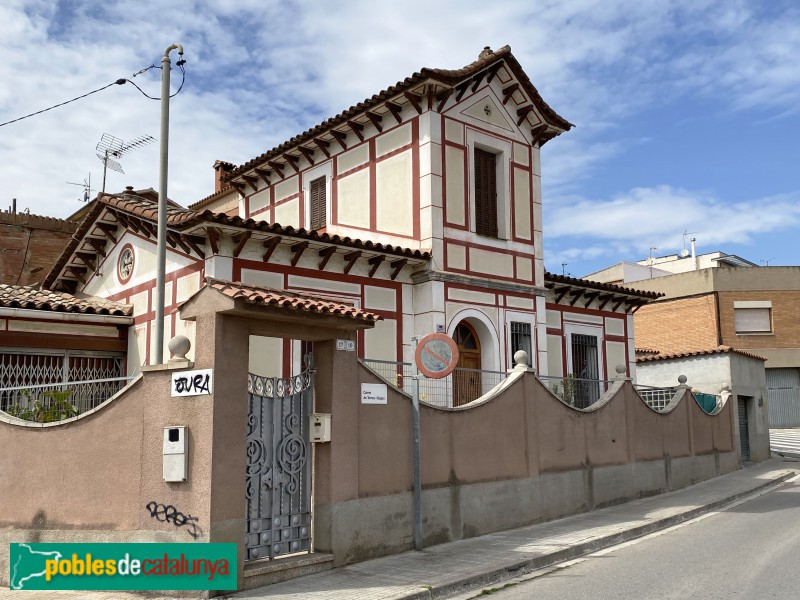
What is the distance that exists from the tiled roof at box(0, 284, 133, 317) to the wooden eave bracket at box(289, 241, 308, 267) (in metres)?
3.92

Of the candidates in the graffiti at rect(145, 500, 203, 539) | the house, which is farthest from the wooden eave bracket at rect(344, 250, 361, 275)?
the graffiti at rect(145, 500, 203, 539)

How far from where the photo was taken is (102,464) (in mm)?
7781

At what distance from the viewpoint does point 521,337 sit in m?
16.5

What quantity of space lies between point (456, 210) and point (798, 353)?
31.7 m

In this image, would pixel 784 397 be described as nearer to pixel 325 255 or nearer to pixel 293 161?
pixel 293 161

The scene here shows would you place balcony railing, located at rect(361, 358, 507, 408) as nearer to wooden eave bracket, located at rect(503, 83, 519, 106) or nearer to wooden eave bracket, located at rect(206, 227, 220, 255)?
wooden eave bracket, located at rect(206, 227, 220, 255)

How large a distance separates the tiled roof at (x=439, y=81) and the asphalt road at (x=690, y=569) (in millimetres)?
9087

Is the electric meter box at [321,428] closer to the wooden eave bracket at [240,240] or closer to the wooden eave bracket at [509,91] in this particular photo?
the wooden eave bracket at [240,240]

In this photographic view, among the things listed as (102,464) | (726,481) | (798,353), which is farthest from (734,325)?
(102,464)

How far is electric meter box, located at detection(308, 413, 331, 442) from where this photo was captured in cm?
833

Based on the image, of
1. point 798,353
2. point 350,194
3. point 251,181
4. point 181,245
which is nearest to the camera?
point 181,245

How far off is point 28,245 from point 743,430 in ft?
75.9

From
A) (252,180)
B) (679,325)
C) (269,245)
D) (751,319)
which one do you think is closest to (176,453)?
(269,245)

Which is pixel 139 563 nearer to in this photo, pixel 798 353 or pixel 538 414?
pixel 538 414
